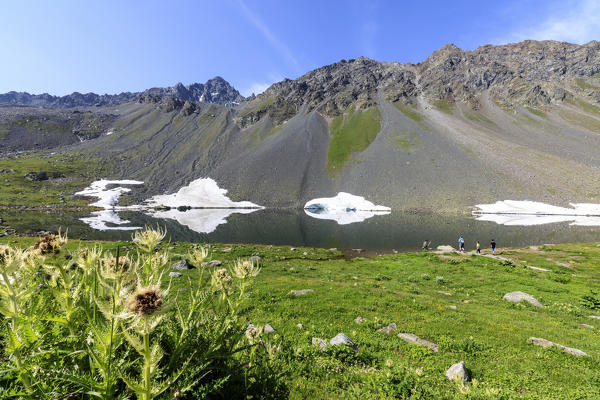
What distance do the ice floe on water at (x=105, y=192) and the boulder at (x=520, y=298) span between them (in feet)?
470

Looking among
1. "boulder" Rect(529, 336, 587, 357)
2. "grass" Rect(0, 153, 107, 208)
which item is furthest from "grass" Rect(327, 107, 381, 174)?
"boulder" Rect(529, 336, 587, 357)

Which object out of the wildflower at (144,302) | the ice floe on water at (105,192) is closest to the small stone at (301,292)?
the wildflower at (144,302)

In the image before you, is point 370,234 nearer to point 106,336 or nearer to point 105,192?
point 106,336

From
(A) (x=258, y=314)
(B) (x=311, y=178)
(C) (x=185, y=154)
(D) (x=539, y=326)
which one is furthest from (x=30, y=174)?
(D) (x=539, y=326)

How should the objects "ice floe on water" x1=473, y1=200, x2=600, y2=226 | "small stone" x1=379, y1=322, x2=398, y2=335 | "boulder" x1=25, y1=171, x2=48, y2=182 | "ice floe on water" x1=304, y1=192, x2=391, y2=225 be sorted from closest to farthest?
"small stone" x1=379, y1=322, x2=398, y2=335 → "ice floe on water" x1=473, y1=200, x2=600, y2=226 → "ice floe on water" x1=304, y1=192, x2=391, y2=225 → "boulder" x1=25, y1=171, x2=48, y2=182

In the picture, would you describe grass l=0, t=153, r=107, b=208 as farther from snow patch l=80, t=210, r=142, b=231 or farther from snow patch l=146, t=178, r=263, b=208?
snow patch l=80, t=210, r=142, b=231

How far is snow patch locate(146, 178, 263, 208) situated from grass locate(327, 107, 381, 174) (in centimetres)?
5823

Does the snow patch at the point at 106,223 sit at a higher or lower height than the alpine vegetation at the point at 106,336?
lower

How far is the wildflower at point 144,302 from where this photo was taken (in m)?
2.21

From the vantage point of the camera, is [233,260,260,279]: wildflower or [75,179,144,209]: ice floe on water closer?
[233,260,260,279]: wildflower

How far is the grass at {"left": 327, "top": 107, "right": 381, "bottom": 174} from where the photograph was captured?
158500mm

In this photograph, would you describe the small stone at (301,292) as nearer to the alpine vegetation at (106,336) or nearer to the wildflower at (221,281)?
the alpine vegetation at (106,336)

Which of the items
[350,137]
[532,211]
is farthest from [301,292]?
[350,137]

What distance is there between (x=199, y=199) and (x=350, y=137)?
103 meters
